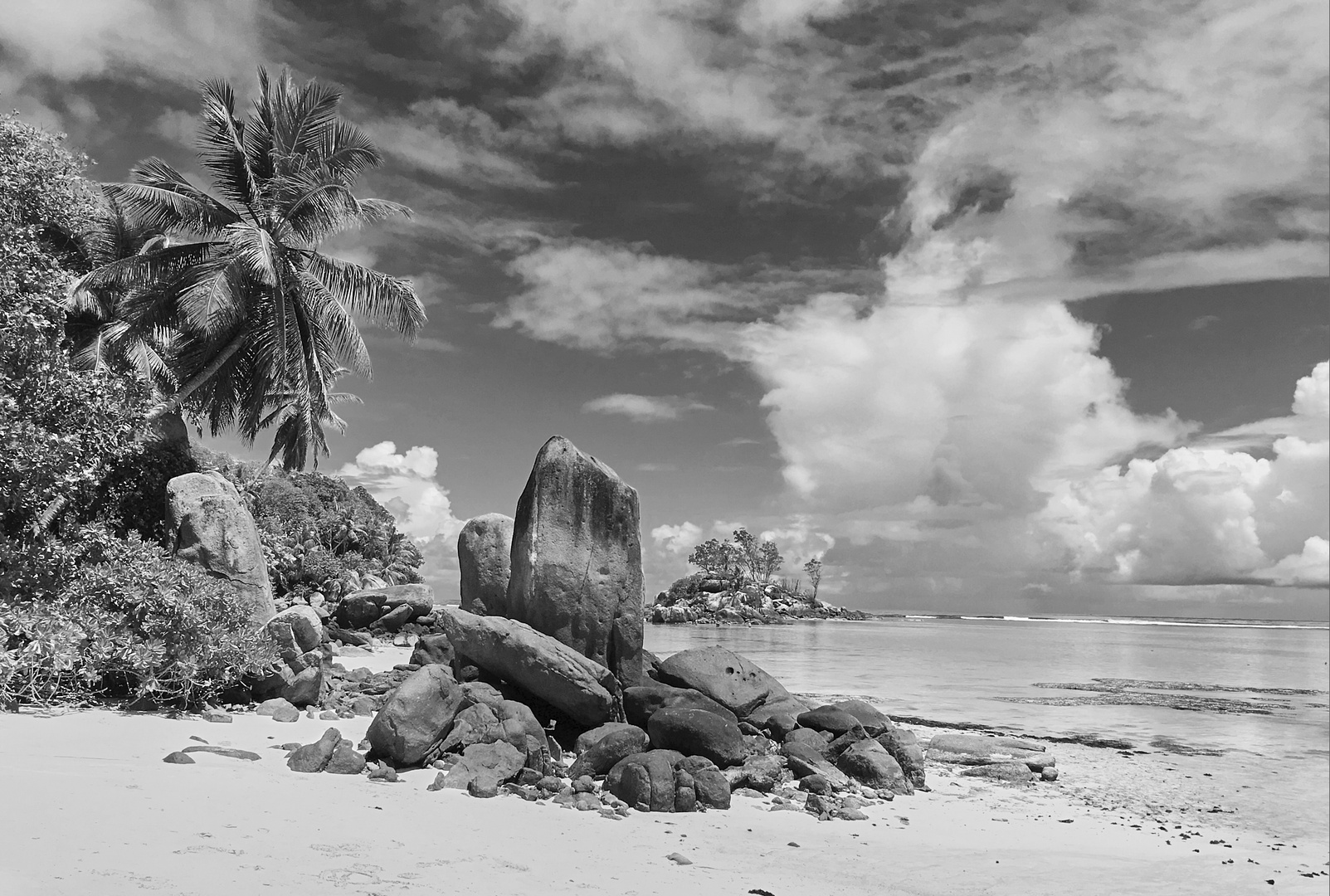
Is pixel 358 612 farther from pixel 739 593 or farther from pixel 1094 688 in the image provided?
pixel 739 593

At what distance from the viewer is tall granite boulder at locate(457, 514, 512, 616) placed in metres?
17.3

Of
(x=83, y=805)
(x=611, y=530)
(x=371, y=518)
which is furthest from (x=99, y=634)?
(x=371, y=518)

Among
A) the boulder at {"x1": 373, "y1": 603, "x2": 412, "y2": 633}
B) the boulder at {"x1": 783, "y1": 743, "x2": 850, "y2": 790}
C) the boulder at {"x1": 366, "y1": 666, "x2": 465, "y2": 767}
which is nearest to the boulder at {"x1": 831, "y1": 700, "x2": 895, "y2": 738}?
the boulder at {"x1": 783, "y1": 743, "x2": 850, "y2": 790}

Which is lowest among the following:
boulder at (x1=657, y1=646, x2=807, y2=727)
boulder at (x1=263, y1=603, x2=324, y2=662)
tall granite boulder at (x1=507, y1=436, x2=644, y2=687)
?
boulder at (x1=657, y1=646, x2=807, y2=727)

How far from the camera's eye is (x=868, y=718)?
12852 mm

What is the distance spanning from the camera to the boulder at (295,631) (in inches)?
507

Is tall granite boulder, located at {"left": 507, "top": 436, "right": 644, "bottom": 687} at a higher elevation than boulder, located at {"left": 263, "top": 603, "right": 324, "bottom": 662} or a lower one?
higher

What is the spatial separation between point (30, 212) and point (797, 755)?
17056 millimetres

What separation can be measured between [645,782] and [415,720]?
2.63m

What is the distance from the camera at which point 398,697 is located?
9375 mm

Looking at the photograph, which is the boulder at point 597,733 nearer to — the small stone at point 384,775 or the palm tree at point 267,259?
the small stone at point 384,775

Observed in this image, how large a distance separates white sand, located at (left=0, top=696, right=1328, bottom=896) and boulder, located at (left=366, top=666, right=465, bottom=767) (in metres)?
0.35

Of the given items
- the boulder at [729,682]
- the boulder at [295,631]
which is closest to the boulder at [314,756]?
the boulder at [295,631]

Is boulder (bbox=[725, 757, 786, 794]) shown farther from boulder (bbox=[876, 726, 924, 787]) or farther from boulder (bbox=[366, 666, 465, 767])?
boulder (bbox=[366, 666, 465, 767])
